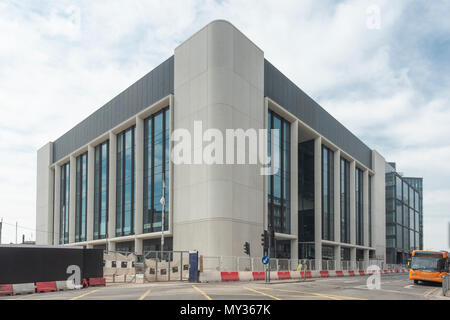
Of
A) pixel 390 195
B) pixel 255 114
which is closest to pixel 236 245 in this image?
pixel 255 114

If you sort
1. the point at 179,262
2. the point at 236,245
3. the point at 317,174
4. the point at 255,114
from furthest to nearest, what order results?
the point at 317,174 → the point at 255,114 → the point at 236,245 → the point at 179,262

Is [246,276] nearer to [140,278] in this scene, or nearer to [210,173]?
[140,278]

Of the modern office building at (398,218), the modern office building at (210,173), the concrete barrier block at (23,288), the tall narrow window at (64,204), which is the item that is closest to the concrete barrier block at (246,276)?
the modern office building at (210,173)

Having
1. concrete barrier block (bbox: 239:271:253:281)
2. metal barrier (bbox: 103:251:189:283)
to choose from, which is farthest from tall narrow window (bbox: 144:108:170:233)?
concrete barrier block (bbox: 239:271:253:281)

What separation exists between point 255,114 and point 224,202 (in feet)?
31.4

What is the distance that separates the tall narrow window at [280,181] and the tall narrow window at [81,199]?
27.5 m

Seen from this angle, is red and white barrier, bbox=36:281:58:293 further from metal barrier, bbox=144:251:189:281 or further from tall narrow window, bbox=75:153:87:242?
tall narrow window, bbox=75:153:87:242

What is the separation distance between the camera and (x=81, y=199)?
6278cm

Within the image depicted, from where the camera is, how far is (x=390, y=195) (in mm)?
85438

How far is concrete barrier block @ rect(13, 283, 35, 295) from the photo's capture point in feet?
73.3

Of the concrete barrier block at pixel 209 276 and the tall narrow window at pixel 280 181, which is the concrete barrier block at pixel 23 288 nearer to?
the concrete barrier block at pixel 209 276

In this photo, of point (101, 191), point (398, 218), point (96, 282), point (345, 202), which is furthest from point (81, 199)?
point (398, 218)

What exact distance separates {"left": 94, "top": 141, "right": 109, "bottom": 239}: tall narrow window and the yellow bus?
3501cm
